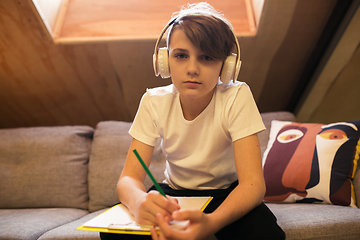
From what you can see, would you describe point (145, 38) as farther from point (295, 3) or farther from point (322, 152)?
point (322, 152)

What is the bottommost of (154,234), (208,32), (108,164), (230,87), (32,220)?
(32,220)

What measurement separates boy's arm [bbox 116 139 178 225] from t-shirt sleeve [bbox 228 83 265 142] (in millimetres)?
324

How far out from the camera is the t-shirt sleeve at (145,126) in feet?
3.36

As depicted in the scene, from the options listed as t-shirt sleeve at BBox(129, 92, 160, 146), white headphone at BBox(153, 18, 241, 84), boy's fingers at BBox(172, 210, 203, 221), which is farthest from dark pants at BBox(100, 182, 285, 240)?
white headphone at BBox(153, 18, 241, 84)

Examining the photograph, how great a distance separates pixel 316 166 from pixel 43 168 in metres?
1.50

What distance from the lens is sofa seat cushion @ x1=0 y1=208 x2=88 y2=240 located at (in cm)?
115

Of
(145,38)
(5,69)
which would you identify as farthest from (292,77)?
(5,69)

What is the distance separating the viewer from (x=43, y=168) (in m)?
1.62

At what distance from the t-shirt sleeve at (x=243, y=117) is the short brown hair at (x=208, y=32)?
16 centimetres

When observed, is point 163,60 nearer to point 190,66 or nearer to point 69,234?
point 190,66

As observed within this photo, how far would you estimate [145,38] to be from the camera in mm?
1588

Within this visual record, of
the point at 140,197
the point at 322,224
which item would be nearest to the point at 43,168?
the point at 140,197

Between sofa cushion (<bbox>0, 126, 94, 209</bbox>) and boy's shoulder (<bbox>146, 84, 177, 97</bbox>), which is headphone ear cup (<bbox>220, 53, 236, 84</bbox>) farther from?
sofa cushion (<bbox>0, 126, 94, 209</bbox>)

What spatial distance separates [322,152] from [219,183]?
588 mm
